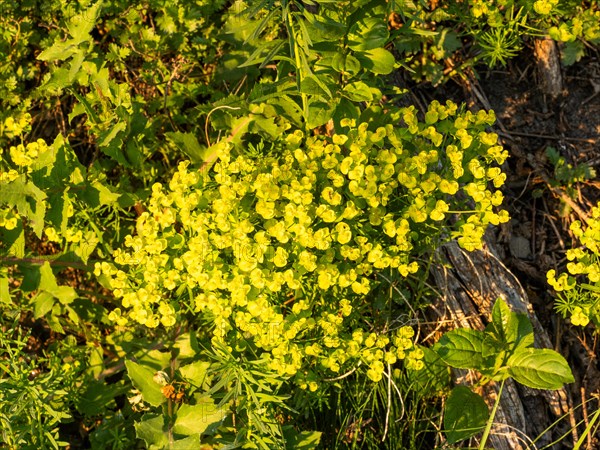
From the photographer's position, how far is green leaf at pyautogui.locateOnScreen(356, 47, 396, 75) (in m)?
2.73

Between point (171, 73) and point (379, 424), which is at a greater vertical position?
point (171, 73)

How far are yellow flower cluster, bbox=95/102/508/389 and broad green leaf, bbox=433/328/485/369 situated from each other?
311mm

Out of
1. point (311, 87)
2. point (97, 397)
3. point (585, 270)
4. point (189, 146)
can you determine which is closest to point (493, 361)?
point (585, 270)

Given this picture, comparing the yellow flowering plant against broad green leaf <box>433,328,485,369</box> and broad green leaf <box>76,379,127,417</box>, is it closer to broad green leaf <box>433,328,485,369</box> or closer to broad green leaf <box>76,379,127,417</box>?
broad green leaf <box>433,328,485,369</box>

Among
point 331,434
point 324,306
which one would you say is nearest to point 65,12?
point 324,306

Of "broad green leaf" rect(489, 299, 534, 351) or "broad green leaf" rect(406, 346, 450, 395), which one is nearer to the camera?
"broad green leaf" rect(489, 299, 534, 351)

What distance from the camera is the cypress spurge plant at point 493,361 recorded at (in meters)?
3.01

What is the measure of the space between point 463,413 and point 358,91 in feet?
4.97

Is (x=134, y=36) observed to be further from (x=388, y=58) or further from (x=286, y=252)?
(x=286, y=252)

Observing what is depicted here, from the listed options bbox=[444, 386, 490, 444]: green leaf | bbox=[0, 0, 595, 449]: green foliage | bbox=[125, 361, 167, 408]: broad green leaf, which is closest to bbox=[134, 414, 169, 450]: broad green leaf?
bbox=[0, 0, 595, 449]: green foliage

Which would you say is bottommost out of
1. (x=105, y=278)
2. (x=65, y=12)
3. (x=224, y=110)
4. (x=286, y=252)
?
(x=105, y=278)

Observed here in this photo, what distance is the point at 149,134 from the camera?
10.9 ft

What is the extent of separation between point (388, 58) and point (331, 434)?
172 centimetres

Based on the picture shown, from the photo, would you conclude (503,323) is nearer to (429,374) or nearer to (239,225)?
(429,374)
